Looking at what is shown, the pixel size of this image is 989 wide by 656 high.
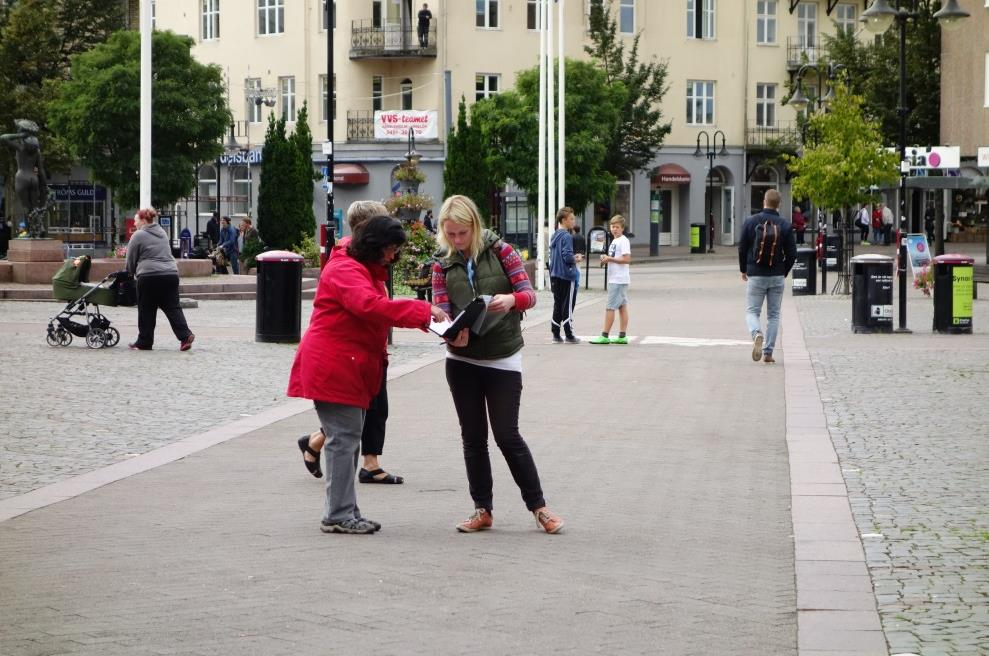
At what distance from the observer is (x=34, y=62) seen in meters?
56.2

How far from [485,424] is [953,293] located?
50.8 feet

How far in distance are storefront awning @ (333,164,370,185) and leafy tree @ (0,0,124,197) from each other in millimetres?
9609

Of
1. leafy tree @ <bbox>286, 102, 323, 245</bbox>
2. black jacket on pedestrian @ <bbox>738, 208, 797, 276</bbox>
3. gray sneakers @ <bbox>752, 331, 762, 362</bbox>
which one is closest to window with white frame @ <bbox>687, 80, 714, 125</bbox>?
leafy tree @ <bbox>286, 102, 323, 245</bbox>

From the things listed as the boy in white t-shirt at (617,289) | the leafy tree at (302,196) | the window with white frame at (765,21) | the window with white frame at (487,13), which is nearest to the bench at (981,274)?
the leafy tree at (302,196)

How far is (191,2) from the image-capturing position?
210 feet

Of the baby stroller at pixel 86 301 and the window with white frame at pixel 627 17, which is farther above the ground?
the window with white frame at pixel 627 17

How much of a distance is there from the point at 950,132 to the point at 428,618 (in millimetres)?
41591

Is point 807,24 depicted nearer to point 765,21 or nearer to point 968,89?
point 765,21

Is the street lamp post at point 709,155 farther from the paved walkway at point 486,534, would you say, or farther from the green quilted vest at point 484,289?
the green quilted vest at point 484,289

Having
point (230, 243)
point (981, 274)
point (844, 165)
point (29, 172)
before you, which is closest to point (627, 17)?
point (981, 274)

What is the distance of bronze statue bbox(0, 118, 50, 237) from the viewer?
29.6 meters

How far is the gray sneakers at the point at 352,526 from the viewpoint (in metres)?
7.54

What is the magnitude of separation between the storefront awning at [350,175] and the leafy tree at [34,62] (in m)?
9.61

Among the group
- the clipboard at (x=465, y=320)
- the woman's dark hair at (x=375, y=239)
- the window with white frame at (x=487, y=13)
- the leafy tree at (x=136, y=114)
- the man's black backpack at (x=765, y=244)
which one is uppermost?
the window with white frame at (x=487, y=13)
